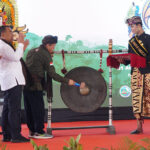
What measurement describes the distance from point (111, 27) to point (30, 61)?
5.89 feet

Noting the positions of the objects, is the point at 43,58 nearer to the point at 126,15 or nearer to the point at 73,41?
the point at 73,41

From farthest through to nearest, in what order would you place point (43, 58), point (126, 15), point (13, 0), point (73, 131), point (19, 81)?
point (126, 15) → point (13, 0) → point (73, 131) → point (43, 58) → point (19, 81)

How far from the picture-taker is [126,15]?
441 cm

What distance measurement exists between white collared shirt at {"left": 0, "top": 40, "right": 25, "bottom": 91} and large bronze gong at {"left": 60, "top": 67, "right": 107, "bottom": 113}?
0.89 metres

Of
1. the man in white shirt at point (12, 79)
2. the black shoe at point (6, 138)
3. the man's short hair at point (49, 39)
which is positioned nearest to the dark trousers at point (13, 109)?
the man in white shirt at point (12, 79)

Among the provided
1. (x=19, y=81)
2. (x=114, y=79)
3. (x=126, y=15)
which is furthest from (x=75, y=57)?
(x=19, y=81)

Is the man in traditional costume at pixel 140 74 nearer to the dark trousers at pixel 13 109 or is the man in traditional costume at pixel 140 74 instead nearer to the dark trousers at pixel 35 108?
the dark trousers at pixel 35 108

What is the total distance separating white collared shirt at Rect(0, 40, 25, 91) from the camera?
8.42 ft

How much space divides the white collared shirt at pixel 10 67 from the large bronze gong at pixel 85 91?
886 millimetres

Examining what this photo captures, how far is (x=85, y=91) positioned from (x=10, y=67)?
1103 mm

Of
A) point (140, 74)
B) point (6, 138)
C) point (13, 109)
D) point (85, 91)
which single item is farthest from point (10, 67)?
point (140, 74)

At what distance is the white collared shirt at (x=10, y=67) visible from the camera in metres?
2.57

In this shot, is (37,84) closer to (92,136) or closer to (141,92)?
(92,136)

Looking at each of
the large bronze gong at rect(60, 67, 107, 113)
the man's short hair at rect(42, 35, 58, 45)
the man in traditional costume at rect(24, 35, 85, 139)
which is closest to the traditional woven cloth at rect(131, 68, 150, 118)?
the large bronze gong at rect(60, 67, 107, 113)
